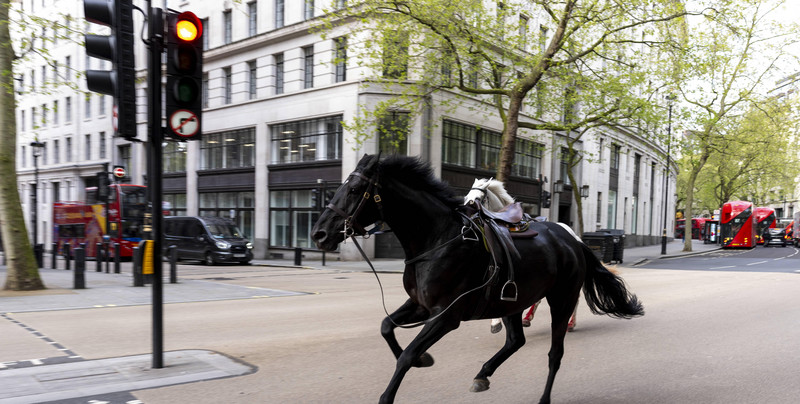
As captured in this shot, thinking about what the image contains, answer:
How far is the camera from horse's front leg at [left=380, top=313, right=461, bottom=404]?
3574 millimetres

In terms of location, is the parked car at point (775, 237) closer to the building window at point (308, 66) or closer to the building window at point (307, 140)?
the building window at point (307, 140)

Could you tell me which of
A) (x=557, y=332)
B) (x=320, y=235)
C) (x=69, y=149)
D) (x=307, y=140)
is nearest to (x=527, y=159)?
(x=307, y=140)

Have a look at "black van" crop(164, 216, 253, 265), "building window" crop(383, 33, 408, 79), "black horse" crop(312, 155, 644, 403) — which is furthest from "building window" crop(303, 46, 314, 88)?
"black horse" crop(312, 155, 644, 403)

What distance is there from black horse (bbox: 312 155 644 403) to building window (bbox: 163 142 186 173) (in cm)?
3114

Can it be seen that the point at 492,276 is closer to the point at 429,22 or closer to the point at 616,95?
the point at 429,22

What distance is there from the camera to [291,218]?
87.6 ft

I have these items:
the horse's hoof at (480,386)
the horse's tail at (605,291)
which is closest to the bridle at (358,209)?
the horse's hoof at (480,386)

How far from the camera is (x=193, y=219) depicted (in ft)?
78.1

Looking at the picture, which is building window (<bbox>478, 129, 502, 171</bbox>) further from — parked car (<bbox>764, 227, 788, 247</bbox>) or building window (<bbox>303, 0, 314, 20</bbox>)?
parked car (<bbox>764, 227, 788, 247</bbox>)

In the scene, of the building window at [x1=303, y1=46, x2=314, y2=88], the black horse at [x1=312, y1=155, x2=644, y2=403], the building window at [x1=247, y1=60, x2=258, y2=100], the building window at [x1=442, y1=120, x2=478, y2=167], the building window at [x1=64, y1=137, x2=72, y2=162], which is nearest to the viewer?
the black horse at [x1=312, y1=155, x2=644, y2=403]

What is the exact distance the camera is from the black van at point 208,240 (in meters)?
22.5

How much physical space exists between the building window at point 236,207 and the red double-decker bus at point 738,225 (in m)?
34.9

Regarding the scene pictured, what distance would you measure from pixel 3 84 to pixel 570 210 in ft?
111

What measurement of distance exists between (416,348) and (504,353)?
136 centimetres
